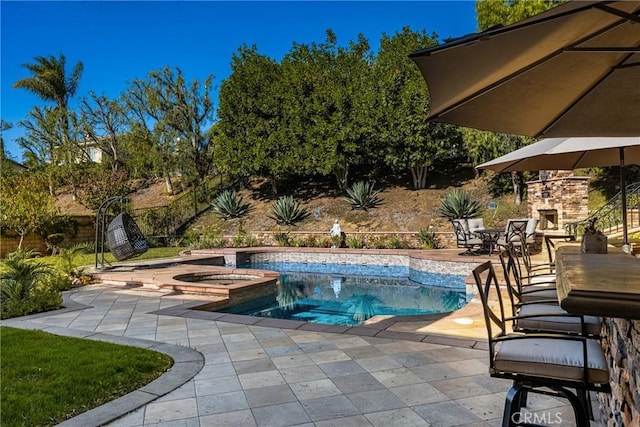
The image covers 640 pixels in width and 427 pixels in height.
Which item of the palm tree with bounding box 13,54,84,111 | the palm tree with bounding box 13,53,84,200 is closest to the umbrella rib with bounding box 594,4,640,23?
the palm tree with bounding box 13,53,84,200

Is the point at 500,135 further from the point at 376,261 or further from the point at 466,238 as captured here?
the point at 376,261

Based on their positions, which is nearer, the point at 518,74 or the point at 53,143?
the point at 518,74

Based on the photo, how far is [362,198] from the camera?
18453mm

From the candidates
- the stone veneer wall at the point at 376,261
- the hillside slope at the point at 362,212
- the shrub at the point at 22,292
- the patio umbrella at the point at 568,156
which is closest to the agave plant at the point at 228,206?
the hillside slope at the point at 362,212

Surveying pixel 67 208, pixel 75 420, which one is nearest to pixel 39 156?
pixel 67 208

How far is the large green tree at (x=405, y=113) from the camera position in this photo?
18.1 m

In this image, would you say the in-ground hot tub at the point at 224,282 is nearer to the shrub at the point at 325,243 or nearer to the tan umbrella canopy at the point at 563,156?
the tan umbrella canopy at the point at 563,156

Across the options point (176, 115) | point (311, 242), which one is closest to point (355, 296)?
point (311, 242)

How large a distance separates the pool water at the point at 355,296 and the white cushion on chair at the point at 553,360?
540cm

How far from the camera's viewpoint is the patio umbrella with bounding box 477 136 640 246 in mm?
3947

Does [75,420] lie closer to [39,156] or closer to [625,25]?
[625,25]

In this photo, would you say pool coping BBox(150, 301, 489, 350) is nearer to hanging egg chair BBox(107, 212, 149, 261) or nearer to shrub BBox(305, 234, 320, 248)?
hanging egg chair BBox(107, 212, 149, 261)

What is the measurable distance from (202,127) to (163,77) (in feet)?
10.7

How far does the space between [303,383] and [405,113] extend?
1619cm
